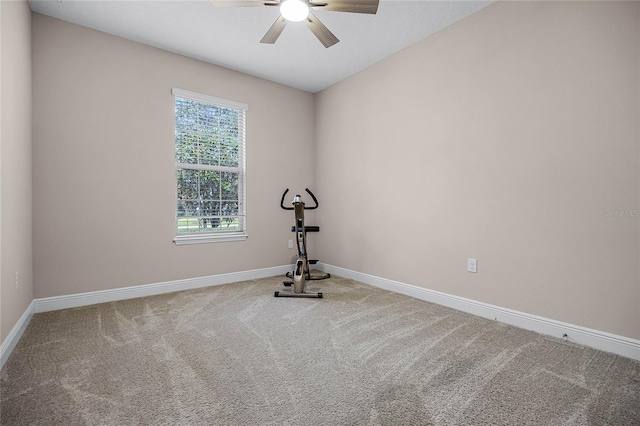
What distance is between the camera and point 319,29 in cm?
238

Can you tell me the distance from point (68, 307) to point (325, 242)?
3077 mm

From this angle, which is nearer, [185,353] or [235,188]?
[185,353]

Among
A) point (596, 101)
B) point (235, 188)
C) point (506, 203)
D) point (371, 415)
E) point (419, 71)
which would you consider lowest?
point (371, 415)

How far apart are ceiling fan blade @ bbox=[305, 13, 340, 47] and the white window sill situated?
→ 257cm

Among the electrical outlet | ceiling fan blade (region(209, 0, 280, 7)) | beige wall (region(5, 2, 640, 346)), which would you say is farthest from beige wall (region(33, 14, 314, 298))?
the electrical outlet

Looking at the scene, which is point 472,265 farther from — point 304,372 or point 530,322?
point 304,372

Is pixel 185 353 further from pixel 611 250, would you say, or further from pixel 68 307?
pixel 611 250

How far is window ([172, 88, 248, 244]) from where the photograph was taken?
3.66 meters

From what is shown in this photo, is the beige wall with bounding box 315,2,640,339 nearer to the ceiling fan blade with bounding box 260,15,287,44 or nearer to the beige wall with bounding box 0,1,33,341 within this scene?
the ceiling fan blade with bounding box 260,15,287,44

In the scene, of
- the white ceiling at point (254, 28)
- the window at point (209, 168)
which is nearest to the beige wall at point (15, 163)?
the white ceiling at point (254, 28)

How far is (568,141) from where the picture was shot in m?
2.25

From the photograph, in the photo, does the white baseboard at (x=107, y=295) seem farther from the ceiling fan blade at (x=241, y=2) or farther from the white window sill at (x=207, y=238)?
the ceiling fan blade at (x=241, y=2)

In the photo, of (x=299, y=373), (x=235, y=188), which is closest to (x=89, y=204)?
(x=235, y=188)

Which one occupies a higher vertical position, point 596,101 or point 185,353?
point 596,101
